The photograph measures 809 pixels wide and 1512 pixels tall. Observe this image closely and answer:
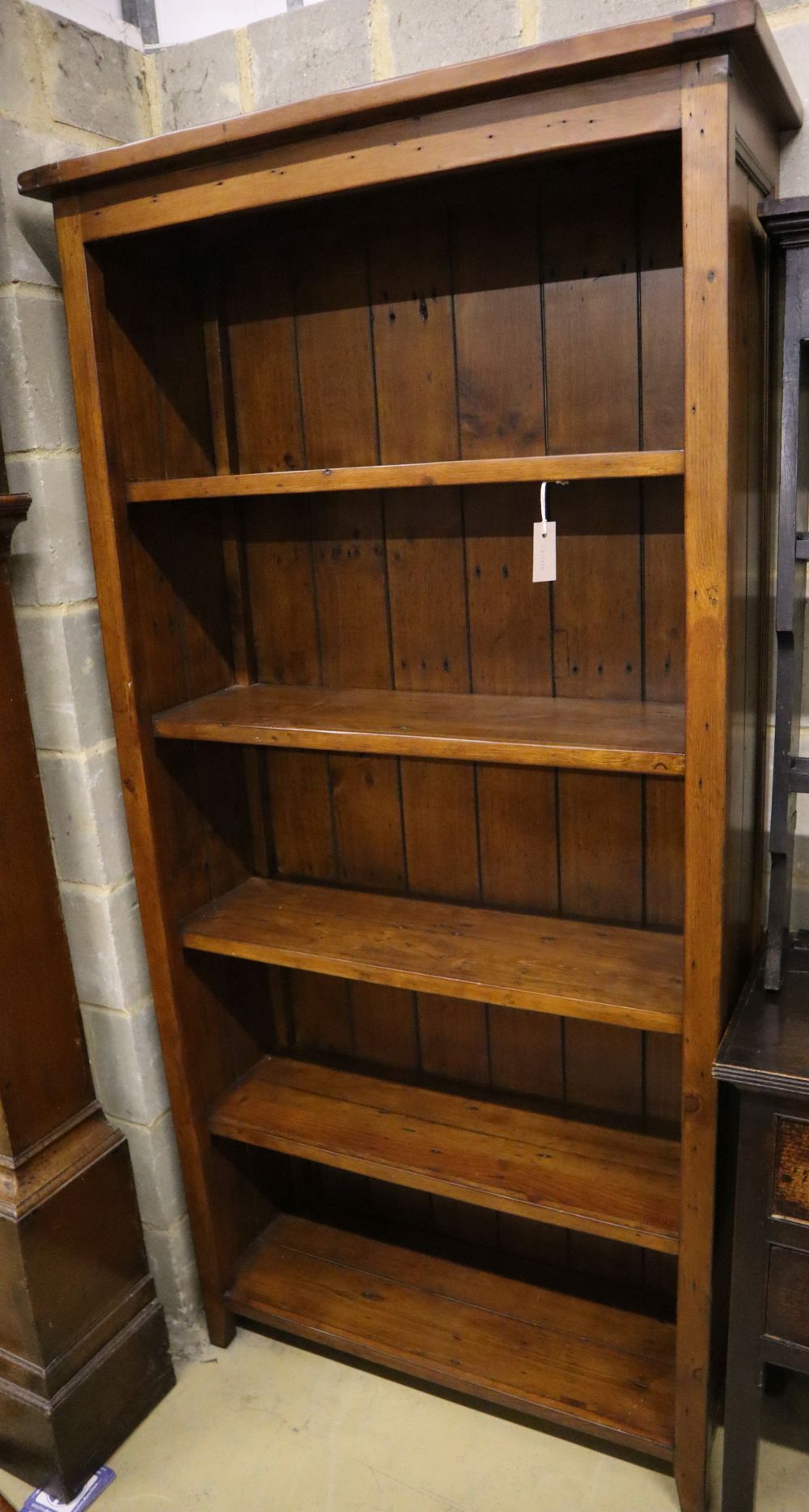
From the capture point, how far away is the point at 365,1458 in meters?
1.83

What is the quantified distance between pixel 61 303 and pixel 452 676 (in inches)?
34.0

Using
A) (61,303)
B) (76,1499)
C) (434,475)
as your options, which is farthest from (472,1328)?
(61,303)

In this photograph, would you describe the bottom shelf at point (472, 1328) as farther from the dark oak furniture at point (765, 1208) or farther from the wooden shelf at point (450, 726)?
the wooden shelf at point (450, 726)

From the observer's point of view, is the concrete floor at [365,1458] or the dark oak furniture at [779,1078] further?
the concrete floor at [365,1458]

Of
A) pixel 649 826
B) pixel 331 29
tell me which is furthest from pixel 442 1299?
pixel 331 29

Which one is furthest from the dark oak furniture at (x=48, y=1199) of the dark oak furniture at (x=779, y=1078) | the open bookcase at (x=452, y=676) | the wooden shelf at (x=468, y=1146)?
the dark oak furniture at (x=779, y=1078)

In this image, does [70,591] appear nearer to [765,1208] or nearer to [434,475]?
[434,475]

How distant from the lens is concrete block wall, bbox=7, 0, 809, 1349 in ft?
5.34

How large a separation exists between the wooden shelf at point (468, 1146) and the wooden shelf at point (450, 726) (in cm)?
67

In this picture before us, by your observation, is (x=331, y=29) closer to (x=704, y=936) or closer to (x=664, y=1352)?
(x=704, y=936)

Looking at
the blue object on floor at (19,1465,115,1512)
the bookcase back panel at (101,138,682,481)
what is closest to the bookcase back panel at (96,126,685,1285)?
the bookcase back panel at (101,138,682,481)

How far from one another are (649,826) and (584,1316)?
0.91 metres

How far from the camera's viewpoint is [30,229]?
167cm

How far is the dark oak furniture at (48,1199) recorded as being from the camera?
1.73 m
